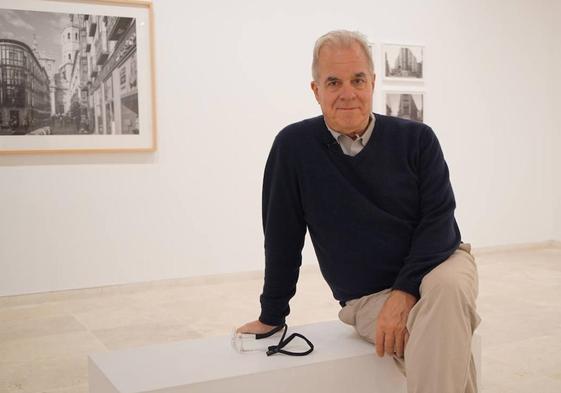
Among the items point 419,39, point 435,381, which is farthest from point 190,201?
point 435,381

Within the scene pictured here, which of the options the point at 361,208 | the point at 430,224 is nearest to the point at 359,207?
the point at 361,208

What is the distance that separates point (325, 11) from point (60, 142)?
2.78m

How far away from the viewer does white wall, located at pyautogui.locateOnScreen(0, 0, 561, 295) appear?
19.3 feet

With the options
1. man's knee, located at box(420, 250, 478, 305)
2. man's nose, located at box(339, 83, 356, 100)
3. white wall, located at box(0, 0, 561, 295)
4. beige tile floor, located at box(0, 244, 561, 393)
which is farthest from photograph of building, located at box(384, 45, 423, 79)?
man's knee, located at box(420, 250, 478, 305)

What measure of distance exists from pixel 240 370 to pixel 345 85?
101cm

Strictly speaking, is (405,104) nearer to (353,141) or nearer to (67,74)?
(67,74)

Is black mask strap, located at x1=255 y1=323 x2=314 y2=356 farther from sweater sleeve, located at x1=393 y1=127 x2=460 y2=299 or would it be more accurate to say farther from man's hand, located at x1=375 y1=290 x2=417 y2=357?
sweater sleeve, located at x1=393 y1=127 x2=460 y2=299

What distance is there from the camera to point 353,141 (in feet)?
8.56

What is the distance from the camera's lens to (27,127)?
18.8 feet

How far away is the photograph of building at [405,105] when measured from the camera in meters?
7.35

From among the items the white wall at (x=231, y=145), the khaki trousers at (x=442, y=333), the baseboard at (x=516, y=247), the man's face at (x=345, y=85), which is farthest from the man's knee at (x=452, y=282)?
the baseboard at (x=516, y=247)

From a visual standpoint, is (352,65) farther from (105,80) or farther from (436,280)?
(105,80)

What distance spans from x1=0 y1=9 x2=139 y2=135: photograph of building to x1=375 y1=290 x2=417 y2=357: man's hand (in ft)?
13.6

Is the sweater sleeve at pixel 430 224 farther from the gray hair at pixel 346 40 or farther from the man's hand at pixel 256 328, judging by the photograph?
the man's hand at pixel 256 328
